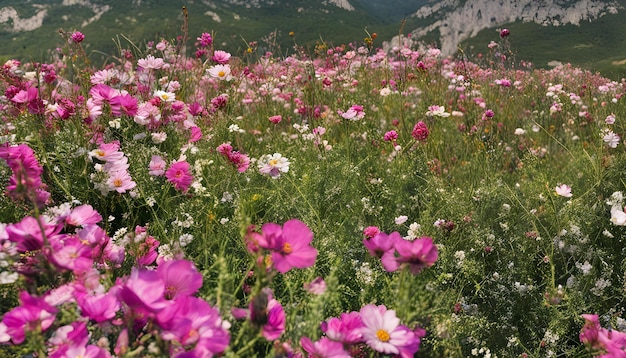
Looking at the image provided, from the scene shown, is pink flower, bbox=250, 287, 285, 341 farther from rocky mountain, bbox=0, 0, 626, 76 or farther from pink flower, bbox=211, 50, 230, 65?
rocky mountain, bbox=0, 0, 626, 76

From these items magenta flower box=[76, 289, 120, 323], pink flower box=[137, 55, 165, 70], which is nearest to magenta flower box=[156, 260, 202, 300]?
magenta flower box=[76, 289, 120, 323]

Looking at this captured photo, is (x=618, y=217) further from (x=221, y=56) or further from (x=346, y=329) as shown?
(x=221, y=56)

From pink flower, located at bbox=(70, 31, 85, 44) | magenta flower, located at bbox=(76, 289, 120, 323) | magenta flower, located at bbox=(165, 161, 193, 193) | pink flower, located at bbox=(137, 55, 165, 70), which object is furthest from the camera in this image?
pink flower, located at bbox=(70, 31, 85, 44)

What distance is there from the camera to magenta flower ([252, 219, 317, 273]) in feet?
3.73

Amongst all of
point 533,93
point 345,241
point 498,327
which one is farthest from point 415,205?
point 533,93

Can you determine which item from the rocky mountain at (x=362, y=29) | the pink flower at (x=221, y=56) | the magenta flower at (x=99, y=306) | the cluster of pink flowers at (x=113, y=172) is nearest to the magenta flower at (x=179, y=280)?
→ the magenta flower at (x=99, y=306)

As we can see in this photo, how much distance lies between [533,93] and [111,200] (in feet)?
20.5

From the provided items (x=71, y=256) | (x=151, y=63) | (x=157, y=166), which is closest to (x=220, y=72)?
(x=151, y=63)

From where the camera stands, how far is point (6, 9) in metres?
174

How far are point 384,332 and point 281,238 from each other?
0.37m

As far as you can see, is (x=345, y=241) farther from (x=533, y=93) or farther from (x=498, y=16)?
(x=498, y=16)

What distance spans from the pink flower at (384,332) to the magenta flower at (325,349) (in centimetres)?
8

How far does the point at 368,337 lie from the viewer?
1146 mm

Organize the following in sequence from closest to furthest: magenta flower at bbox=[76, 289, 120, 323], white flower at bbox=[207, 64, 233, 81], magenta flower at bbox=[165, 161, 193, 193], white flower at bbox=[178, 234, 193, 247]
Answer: magenta flower at bbox=[76, 289, 120, 323]
white flower at bbox=[178, 234, 193, 247]
magenta flower at bbox=[165, 161, 193, 193]
white flower at bbox=[207, 64, 233, 81]
